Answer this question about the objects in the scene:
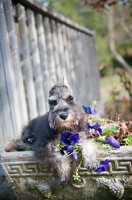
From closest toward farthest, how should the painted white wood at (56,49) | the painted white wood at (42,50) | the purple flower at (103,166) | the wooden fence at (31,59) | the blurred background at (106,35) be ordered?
the purple flower at (103,166) < the wooden fence at (31,59) < the painted white wood at (42,50) < the painted white wood at (56,49) < the blurred background at (106,35)

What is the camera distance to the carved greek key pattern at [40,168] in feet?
8.82

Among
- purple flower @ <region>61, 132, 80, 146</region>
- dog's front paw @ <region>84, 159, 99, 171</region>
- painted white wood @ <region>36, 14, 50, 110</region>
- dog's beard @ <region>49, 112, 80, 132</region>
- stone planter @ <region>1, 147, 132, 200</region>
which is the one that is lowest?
stone planter @ <region>1, 147, 132, 200</region>

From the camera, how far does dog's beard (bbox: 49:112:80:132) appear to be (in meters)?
2.57

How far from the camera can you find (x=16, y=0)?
4457mm

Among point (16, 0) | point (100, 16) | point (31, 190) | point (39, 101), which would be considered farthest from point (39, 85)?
point (100, 16)

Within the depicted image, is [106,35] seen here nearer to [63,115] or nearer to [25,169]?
[25,169]

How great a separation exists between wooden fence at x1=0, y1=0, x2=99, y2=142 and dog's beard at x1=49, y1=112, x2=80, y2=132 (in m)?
1.64

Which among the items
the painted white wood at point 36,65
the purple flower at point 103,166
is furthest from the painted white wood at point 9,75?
the purple flower at point 103,166

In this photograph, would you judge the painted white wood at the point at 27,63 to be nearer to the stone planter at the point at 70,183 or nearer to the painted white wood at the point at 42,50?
the painted white wood at the point at 42,50

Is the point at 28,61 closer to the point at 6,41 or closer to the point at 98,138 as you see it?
the point at 6,41

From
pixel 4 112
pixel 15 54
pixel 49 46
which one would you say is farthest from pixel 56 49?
pixel 4 112

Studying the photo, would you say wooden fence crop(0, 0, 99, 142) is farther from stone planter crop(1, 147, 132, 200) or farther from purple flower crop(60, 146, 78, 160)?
purple flower crop(60, 146, 78, 160)

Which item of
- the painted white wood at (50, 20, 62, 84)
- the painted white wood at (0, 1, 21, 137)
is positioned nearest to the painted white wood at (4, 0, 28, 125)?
the painted white wood at (0, 1, 21, 137)

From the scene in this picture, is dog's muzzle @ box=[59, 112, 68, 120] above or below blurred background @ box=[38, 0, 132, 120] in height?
below
